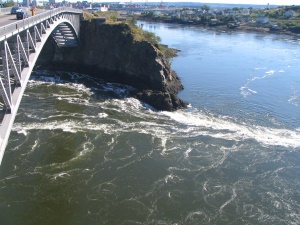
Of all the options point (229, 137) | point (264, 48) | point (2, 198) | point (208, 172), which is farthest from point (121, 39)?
point (264, 48)

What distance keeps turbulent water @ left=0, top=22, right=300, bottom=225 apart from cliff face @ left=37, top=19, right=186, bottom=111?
4.91 ft

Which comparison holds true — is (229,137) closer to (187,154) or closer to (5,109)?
(187,154)

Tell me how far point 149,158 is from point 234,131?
7734 millimetres

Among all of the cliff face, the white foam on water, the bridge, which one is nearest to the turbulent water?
the white foam on water

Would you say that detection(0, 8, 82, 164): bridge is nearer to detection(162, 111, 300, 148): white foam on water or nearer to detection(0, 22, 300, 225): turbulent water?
detection(0, 22, 300, 225): turbulent water

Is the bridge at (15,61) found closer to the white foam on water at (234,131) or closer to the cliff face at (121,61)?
the cliff face at (121,61)

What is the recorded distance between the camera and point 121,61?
123 ft

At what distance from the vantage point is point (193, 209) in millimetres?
16562

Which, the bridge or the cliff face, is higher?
the bridge

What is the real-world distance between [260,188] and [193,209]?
4380 mm

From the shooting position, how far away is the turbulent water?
16.3 meters

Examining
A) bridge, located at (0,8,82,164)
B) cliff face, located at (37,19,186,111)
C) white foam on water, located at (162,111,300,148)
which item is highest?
bridge, located at (0,8,82,164)

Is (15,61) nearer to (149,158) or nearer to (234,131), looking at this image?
(149,158)

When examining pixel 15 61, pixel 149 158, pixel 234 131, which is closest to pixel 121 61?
pixel 234 131
